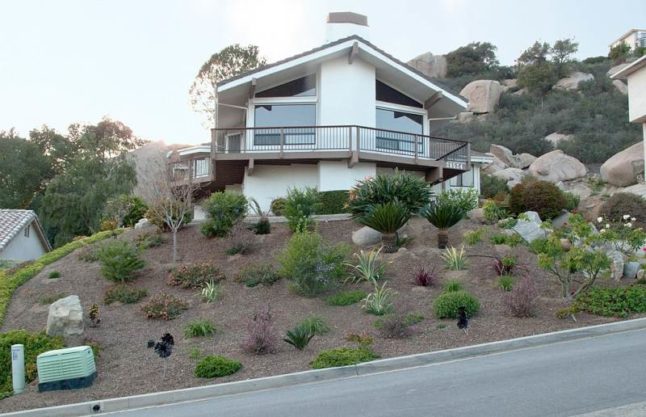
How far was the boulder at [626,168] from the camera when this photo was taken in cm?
3497

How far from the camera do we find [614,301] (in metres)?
12.9

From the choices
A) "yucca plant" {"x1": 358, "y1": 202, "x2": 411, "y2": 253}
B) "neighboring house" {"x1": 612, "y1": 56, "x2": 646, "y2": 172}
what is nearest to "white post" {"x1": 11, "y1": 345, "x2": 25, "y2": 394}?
"yucca plant" {"x1": 358, "y1": 202, "x2": 411, "y2": 253}

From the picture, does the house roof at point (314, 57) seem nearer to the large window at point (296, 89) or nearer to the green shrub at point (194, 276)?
the large window at point (296, 89)

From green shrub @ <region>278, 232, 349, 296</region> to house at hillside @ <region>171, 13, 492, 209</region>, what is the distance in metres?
8.67

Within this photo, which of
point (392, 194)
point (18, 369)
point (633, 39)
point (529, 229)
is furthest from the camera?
point (633, 39)

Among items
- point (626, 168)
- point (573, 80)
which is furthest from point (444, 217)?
point (573, 80)

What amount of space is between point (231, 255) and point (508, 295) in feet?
29.0

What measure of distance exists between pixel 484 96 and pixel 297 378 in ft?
185

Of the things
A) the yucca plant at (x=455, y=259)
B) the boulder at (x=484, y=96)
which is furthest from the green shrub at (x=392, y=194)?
the boulder at (x=484, y=96)

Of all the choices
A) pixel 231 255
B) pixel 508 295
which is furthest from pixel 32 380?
pixel 508 295

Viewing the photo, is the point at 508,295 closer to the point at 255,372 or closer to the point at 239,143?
the point at 255,372

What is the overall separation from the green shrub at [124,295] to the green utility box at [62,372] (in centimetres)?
516

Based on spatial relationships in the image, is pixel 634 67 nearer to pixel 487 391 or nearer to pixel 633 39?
pixel 487 391

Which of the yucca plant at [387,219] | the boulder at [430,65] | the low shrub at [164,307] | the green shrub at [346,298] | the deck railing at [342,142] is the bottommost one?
the low shrub at [164,307]
